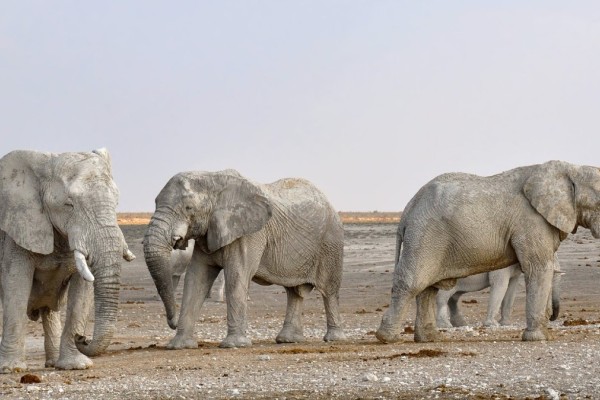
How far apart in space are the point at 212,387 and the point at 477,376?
2.56 m

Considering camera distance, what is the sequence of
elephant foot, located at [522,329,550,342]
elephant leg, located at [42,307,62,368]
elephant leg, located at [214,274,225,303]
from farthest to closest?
elephant leg, located at [214,274,225,303], elephant foot, located at [522,329,550,342], elephant leg, located at [42,307,62,368]

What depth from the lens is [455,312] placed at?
84.3ft

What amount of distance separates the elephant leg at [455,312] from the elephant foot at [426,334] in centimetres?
515

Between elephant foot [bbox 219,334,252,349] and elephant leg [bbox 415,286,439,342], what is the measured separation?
2.21 m

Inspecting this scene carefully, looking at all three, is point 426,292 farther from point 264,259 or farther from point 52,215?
point 52,215

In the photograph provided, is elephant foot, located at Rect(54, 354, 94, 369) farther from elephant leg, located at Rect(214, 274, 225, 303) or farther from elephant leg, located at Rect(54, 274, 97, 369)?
elephant leg, located at Rect(214, 274, 225, 303)

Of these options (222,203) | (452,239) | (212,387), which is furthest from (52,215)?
(452,239)

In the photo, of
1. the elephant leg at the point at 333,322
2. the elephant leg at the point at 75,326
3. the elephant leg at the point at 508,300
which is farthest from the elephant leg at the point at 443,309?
the elephant leg at the point at 75,326

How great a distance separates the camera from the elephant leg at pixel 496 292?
985 inches

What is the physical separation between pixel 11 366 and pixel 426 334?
6.00 meters

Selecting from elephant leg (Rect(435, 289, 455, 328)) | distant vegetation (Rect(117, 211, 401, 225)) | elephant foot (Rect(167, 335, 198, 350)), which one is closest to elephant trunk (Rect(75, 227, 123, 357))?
elephant foot (Rect(167, 335, 198, 350))

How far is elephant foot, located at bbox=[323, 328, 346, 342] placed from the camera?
21750mm

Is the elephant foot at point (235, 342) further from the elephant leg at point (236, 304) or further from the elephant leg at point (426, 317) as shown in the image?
the elephant leg at point (426, 317)

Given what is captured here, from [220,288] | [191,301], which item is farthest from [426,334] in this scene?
[220,288]
